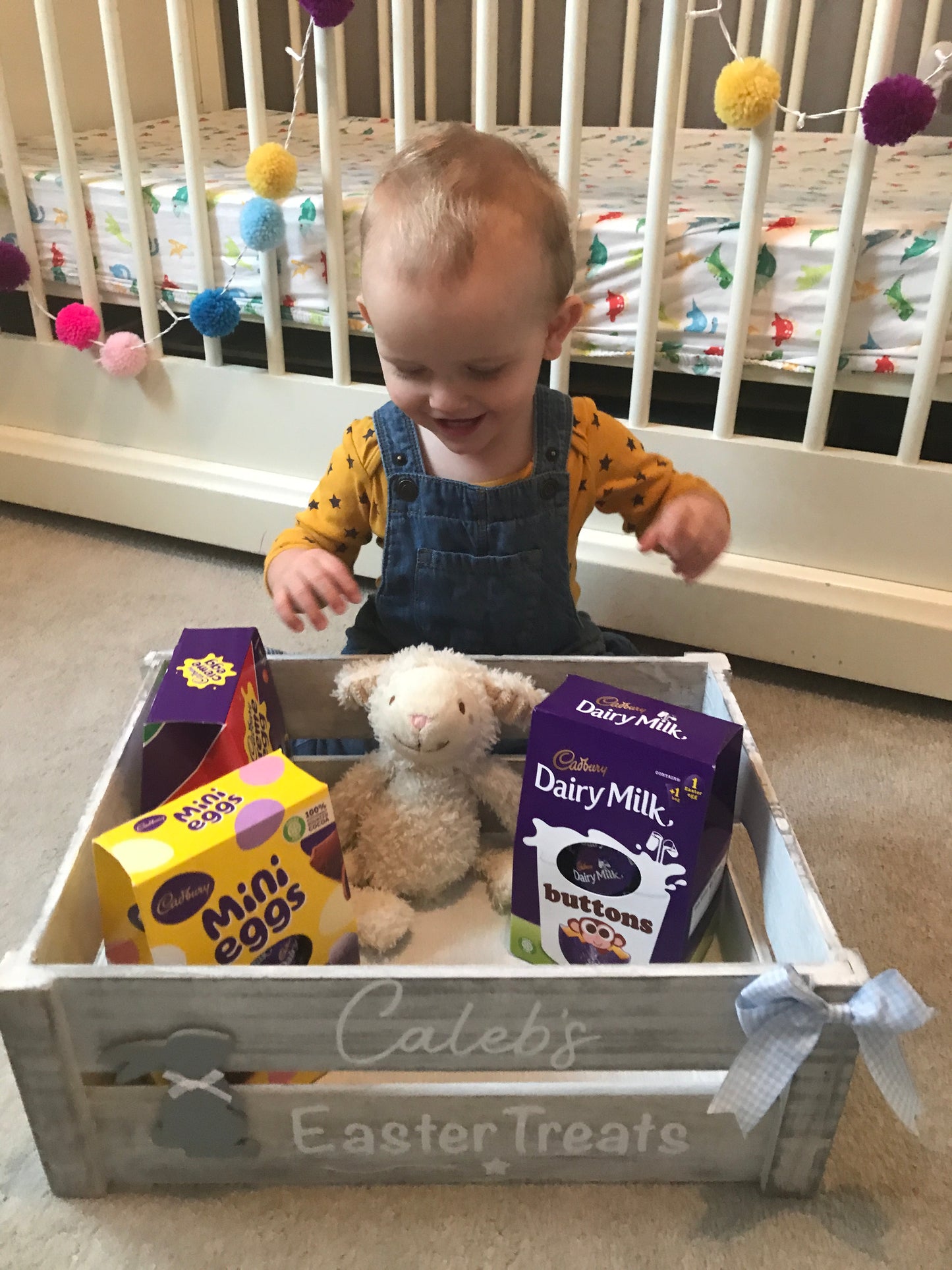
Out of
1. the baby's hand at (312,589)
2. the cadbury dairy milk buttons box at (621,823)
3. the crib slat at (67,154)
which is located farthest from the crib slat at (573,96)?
the crib slat at (67,154)

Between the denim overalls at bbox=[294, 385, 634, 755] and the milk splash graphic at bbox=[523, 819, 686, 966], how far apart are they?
0.19 meters

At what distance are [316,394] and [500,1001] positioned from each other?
0.90 meters

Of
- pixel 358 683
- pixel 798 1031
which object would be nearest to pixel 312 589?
pixel 358 683

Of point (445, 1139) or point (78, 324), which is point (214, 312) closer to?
point (78, 324)

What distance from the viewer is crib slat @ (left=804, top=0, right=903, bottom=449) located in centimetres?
87

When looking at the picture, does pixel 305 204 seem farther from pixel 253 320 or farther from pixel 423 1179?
pixel 423 1179

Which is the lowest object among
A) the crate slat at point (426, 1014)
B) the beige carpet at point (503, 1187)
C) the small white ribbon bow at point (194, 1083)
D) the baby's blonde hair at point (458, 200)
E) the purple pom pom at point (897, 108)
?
the beige carpet at point (503, 1187)

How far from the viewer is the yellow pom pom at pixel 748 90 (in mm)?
865

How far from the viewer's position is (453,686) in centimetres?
73

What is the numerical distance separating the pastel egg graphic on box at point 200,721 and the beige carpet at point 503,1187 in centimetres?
24

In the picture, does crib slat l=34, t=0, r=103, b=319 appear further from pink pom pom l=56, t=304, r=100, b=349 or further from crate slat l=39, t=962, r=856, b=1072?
crate slat l=39, t=962, r=856, b=1072

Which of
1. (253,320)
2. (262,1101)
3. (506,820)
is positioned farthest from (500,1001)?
(253,320)

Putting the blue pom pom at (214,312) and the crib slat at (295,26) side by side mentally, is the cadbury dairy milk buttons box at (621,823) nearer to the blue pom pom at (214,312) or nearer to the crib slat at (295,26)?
the blue pom pom at (214,312)

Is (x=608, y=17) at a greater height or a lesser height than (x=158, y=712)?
greater
